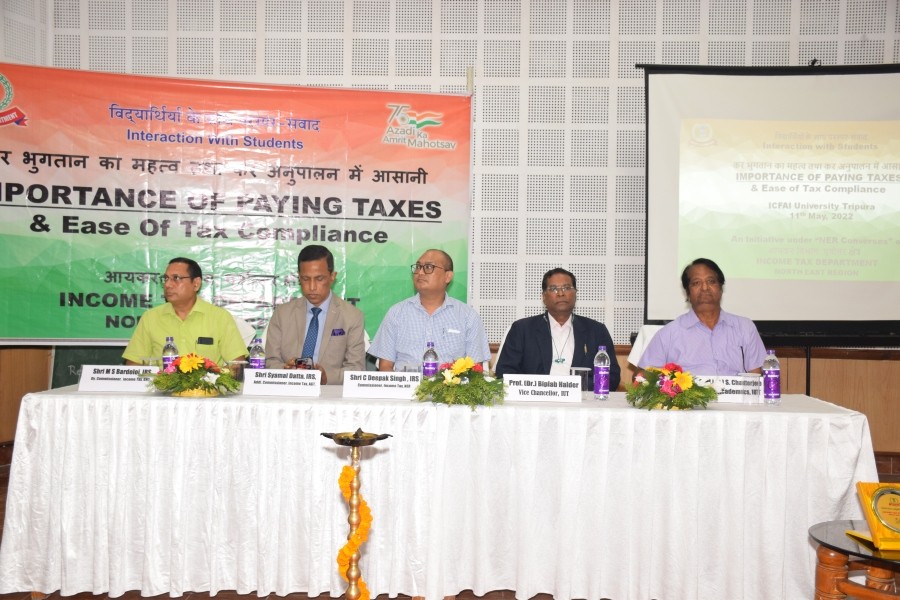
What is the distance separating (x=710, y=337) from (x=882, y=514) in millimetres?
1660

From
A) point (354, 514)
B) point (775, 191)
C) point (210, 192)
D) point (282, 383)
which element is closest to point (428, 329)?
point (282, 383)

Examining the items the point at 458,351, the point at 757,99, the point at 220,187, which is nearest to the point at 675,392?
the point at 458,351

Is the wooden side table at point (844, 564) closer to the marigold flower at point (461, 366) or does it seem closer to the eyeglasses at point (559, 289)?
the marigold flower at point (461, 366)

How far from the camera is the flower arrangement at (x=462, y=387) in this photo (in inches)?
119

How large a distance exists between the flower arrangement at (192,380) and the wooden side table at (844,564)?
2.27 metres

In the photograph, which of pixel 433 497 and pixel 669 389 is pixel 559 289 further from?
pixel 433 497

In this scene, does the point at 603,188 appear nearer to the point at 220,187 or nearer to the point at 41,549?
the point at 220,187

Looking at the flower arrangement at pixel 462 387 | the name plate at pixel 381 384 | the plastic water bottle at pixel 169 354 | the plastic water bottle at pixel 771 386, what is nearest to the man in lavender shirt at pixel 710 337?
the plastic water bottle at pixel 771 386

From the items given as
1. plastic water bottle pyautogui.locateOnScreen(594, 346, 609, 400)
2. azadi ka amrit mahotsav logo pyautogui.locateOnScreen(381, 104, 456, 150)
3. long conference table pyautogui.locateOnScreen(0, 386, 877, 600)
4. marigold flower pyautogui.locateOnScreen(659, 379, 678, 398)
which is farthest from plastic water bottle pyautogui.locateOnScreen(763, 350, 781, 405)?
azadi ka amrit mahotsav logo pyautogui.locateOnScreen(381, 104, 456, 150)

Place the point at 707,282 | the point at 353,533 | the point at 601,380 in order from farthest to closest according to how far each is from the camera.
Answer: the point at 707,282 → the point at 601,380 → the point at 353,533

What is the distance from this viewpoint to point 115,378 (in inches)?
128

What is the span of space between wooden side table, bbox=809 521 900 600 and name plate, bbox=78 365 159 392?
2.65m

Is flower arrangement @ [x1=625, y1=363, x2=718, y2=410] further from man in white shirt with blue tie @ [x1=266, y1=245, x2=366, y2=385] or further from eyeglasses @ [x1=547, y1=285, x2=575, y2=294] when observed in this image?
man in white shirt with blue tie @ [x1=266, y1=245, x2=366, y2=385]

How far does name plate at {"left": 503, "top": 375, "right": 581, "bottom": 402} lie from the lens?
126 inches
